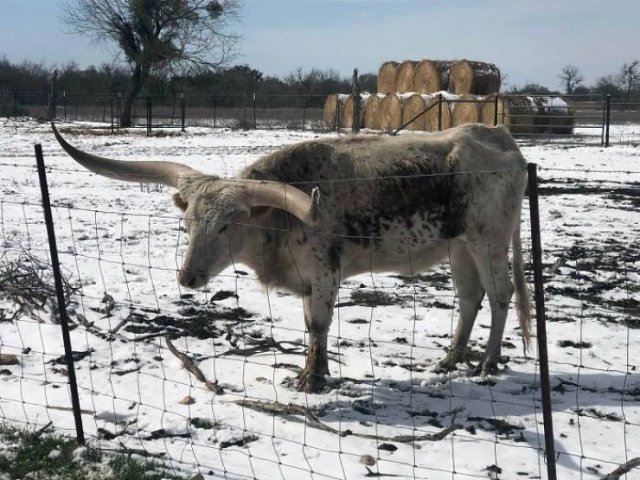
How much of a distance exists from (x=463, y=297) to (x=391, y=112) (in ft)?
84.0

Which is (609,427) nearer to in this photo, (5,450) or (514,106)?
(5,450)

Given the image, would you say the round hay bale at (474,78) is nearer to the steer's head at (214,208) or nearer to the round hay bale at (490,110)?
the round hay bale at (490,110)

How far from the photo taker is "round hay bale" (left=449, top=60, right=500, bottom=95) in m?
29.5

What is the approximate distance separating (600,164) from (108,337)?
14.7 meters

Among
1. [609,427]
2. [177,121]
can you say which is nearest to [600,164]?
[609,427]

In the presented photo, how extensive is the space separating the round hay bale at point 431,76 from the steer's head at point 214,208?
1067 inches

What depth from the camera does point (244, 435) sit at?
14.8ft

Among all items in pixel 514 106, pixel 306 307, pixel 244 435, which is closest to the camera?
pixel 244 435

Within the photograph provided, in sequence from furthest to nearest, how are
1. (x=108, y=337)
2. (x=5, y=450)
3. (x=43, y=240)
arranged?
(x=43, y=240)
(x=108, y=337)
(x=5, y=450)

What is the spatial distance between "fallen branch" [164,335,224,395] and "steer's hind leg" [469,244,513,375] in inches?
77.0

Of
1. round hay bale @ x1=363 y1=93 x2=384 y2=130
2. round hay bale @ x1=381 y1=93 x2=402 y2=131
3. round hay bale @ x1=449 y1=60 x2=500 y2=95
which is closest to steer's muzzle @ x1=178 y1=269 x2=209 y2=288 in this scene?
round hay bale @ x1=381 y1=93 x2=402 y2=131

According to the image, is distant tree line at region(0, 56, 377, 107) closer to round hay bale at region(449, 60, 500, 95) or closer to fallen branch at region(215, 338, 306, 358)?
round hay bale at region(449, 60, 500, 95)

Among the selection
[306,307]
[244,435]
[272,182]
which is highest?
A: [272,182]

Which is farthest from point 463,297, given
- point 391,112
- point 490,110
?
point 391,112
